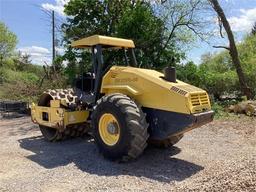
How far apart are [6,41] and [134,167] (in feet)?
121

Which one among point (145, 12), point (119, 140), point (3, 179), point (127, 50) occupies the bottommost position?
point (3, 179)

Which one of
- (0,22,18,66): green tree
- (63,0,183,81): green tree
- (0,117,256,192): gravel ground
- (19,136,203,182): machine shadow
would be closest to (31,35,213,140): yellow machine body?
(19,136,203,182): machine shadow

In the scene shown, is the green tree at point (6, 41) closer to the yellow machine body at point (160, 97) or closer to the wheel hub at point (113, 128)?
the yellow machine body at point (160, 97)

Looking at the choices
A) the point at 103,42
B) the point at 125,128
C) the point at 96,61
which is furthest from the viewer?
the point at 96,61

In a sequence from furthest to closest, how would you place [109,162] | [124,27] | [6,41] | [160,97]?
[6,41] < [124,27] < [109,162] < [160,97]

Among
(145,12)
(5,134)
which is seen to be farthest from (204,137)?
(145,12)

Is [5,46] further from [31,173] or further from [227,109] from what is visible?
[31,173]

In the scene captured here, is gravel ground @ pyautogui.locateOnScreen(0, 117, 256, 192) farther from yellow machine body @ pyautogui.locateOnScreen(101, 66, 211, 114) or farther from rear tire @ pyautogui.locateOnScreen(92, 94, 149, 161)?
yellow machine body @ pyautogui.locateOnScreen(101, 66, 211, 114)

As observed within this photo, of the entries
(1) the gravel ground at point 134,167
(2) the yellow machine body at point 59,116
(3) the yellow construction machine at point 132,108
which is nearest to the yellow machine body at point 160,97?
(3) the yellow construction machine at point 132,108

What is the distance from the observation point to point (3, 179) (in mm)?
5355

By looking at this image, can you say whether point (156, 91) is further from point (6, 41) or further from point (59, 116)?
point (6, 41)

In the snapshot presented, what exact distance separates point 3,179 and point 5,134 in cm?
390

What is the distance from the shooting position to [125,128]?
5703 mm

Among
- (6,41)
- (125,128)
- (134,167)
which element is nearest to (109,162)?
(134,167)
